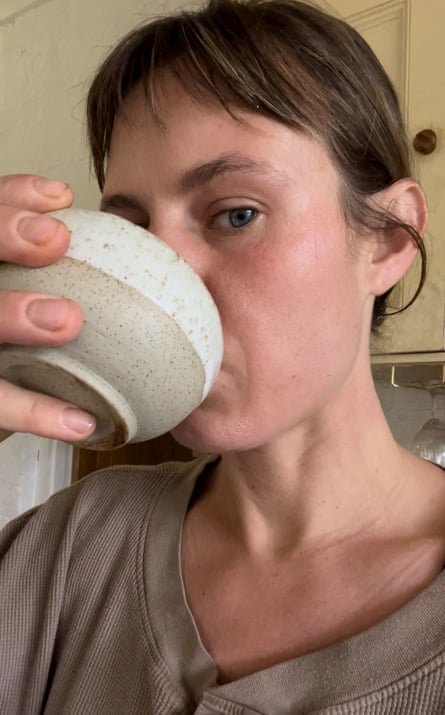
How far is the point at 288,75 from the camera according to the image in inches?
25.8

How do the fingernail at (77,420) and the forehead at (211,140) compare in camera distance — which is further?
the forehead at (211,140)

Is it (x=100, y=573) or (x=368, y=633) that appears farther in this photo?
(x=100, y=573)

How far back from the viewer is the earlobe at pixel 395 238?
733 millimetres

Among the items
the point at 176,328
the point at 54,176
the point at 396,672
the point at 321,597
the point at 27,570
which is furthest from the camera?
the point at 54,176

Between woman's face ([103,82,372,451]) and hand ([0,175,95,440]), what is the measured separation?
6.1 inches

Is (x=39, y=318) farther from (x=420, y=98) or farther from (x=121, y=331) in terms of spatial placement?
(x=420, y=98)

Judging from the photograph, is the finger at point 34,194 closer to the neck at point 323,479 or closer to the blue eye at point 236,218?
the blue eye at point 236,218

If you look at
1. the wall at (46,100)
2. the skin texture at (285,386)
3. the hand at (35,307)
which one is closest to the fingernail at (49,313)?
the hand at (35,307)

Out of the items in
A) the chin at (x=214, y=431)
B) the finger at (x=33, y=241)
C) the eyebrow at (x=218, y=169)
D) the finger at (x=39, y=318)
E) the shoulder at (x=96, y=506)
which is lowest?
the shoulder at (x=96, y=506)

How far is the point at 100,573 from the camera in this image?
78cm

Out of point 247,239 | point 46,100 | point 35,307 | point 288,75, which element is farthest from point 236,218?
point 46,100

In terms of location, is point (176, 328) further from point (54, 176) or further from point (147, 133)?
point (54, 176)

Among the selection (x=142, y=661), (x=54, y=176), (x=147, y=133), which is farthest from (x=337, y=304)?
(x=54, y=176)

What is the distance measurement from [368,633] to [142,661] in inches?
9.1
